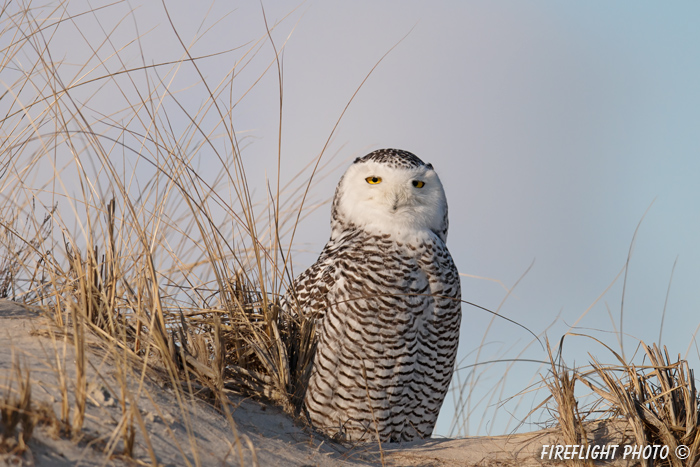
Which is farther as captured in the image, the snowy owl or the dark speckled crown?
the dark speckled crown

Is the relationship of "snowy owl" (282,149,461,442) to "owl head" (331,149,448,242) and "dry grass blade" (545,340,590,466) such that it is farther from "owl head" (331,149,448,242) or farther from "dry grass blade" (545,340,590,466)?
"dry grass blade" (545,340,590,466)

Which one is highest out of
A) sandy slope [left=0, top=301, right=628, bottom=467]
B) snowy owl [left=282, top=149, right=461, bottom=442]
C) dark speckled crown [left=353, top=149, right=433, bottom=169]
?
dark speckled crown [left=353, top=149, right=433, bottom=169]

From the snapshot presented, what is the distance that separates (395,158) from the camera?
375cm

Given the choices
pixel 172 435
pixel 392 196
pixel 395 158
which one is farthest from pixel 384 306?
pixel 172 435

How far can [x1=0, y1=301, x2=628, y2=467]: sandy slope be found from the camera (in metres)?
1.97

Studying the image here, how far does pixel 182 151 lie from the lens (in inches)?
135

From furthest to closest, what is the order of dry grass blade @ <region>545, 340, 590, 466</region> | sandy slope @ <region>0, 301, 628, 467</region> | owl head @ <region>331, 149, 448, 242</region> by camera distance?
1. owl head @ <region>331, 149, 448, 242</region>
2. dry grass blade @ <region>545, 340, 590, 466</region>
3. sandy slope @ <region>0, 301, 628, 467</region>

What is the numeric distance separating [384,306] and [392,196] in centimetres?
63

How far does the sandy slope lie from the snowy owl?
0.38 metres

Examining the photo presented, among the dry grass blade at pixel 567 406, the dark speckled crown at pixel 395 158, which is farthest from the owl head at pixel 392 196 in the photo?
the dry grass blade at pixel 567 406

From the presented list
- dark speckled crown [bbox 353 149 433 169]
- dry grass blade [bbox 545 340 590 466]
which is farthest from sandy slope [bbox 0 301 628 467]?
dark speckled crown [bbox 353 149 433 169]

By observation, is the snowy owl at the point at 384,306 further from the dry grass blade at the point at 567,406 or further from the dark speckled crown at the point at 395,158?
the dry grass blade at the point at 567,406

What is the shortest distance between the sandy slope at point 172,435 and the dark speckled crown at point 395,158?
1511mm

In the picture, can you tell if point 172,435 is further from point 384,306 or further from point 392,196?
point 392,196
